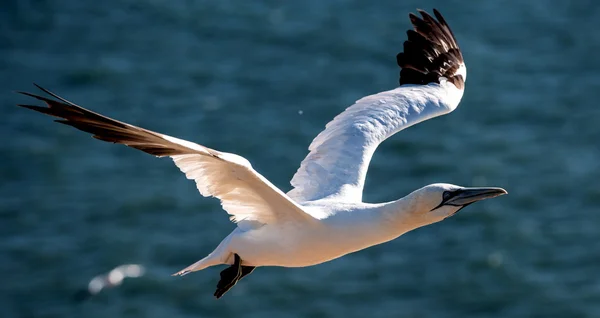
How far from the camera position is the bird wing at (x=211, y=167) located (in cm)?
948

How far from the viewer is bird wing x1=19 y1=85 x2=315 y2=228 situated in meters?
9.48

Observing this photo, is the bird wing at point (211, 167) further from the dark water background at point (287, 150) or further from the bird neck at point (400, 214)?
the dark water background at point (287, 150)

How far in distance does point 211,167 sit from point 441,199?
1908mm

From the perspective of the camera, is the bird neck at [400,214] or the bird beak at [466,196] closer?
the bird beak at [466,196]

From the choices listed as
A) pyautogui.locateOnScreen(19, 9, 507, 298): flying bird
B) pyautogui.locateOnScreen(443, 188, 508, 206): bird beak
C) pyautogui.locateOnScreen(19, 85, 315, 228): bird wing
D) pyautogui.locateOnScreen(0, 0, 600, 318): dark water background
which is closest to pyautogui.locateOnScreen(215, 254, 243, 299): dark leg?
pyautogui.locateOnScreen(19, 9, 507, 298): flying bird

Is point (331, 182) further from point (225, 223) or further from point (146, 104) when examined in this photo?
point (146, 104)

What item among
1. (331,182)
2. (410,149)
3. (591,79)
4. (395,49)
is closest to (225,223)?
(410,149)

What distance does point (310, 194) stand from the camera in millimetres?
11781

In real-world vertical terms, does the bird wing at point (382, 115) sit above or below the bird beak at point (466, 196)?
above

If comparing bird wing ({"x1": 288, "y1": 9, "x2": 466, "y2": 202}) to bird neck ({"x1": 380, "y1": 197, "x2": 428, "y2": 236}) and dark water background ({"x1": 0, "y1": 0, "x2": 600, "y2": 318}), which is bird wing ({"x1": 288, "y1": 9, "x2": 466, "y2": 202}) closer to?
bird neck ({"x1": 380, "y1": 197, "x2": 428, "y2": 236})

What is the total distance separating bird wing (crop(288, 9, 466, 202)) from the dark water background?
29.7 ft

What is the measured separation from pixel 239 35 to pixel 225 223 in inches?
223

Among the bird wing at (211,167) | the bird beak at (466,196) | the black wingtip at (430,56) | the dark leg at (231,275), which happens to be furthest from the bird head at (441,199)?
the black wingtip at (430,56)

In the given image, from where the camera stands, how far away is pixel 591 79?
27.1 m
